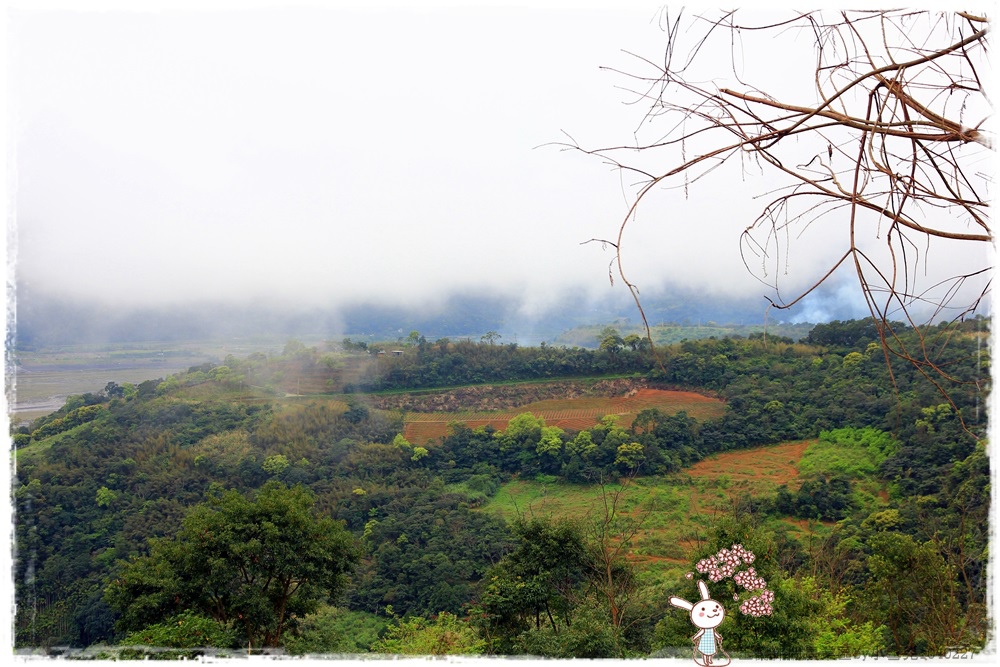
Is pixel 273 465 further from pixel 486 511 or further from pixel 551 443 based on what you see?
pixel 551 443

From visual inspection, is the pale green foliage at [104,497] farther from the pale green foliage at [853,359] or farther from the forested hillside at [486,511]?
the pale green foliage at [853,359]

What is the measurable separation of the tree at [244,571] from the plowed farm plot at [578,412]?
300 inches

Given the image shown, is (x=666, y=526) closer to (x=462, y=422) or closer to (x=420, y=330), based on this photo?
(x=462, y=422)

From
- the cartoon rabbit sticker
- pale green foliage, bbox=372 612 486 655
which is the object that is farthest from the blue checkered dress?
pale green foliage, bbox=372 612 486 655

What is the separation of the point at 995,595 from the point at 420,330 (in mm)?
11347

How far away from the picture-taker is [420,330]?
12.4m

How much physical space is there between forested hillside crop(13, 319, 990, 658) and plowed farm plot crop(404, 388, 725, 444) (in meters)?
0.27

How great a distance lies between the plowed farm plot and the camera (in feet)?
36.2

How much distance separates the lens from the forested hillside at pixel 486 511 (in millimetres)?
3264

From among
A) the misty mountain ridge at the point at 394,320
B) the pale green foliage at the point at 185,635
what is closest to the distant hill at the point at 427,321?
the misty mountain ridge at the point at 394,320

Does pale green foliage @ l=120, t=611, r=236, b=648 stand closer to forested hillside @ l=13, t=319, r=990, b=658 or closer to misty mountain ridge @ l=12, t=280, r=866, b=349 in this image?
forested hillside @ l=13, t=319, r=990, b=658

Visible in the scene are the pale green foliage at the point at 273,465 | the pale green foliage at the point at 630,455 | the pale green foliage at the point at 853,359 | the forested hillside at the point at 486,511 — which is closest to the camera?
the forested hillside at the point at 486,511

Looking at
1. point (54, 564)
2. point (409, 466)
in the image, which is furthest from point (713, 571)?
point (409, 466)

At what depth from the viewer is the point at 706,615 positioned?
142 centimetres
